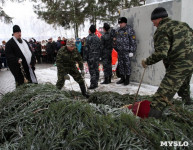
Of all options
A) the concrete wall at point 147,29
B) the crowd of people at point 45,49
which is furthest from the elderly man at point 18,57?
the crowd of people at point 45,49

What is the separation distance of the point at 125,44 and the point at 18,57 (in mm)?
3306

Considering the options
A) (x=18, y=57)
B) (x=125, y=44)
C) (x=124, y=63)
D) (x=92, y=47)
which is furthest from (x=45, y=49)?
(x=18, y=57)

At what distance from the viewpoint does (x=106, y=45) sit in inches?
267

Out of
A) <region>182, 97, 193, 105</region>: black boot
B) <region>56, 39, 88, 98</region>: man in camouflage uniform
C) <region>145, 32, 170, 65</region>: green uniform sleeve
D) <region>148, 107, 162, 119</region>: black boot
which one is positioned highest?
<region>145, 32, 170, 65</region>: green uniform sleeve

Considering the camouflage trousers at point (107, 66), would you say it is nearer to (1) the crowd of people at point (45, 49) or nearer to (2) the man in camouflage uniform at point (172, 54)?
(2) the man in camouflage uniform at point (172, 54)

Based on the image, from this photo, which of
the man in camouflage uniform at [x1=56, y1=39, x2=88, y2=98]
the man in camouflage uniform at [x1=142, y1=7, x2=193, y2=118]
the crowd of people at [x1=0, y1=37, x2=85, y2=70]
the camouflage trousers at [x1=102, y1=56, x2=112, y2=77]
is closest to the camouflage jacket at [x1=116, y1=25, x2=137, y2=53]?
the camouflage trousers at [x1=102, y1=56, x2=112, y2=77]

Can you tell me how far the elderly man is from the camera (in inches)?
181

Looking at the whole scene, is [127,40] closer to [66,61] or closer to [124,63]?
[124,63]

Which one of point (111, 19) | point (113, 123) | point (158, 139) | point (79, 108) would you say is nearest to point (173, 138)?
point (158, 139)

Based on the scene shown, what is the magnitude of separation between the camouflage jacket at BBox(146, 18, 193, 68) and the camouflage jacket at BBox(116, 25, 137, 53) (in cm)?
327

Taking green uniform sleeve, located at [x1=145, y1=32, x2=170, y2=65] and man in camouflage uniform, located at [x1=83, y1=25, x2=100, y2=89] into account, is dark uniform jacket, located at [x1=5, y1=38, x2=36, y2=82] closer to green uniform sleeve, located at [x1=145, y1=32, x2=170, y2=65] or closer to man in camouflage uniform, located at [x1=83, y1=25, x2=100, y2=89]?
man in camouflage uniform, located at [x1=83, y1=25, x2=100, y2=89]

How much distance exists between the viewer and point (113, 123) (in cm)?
190

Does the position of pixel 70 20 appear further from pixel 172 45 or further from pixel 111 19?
pixel 172 45

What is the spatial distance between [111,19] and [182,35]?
51.8ft
